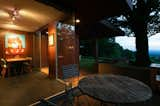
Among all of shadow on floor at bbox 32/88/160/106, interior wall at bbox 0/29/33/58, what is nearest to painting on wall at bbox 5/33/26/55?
interior wall at bbox 0/29/33/58

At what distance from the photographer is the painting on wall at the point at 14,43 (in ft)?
17.3

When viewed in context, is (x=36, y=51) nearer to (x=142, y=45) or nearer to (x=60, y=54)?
(x=60, y=54)

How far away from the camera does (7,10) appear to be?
3123 millimetres

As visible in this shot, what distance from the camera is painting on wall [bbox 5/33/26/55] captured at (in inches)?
207

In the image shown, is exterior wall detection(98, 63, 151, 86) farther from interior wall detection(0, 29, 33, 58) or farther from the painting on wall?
the painting on wall

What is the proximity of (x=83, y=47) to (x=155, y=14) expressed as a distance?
712cm

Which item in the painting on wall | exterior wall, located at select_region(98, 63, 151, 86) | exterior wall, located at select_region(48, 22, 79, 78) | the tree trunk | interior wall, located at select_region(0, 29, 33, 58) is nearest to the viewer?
exterior wall, located at select_region(98, 63, 151, 86)

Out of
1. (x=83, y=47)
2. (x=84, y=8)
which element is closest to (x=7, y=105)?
(x=84, y=8)

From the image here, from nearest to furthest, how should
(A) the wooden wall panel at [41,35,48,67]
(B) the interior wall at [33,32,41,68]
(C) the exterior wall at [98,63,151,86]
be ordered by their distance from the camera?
(C) the exterior wall at [98,63,151,86], (B) the interior wall at [33,32,41,68], (A) the wooden wall panel at [41,35,48,67]

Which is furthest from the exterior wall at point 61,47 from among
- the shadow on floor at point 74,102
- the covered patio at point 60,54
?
the shadow on floor at point 74,102

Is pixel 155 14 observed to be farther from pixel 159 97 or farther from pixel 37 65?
pixel 37 65

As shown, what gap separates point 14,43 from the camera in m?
5.43

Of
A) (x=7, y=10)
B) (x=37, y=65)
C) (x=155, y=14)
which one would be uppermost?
(x=155, y=14)

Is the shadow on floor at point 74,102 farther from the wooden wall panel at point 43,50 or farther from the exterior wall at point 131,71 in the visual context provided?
the wooden wall panel at point 43,50
